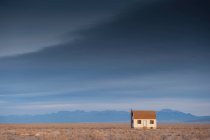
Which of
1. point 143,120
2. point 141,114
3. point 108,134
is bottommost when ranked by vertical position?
point 108,134

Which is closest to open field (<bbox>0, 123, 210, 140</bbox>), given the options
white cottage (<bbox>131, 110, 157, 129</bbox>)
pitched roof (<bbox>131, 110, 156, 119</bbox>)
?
white cottage (<bbox>131, 110, 157, 129</bbox>)

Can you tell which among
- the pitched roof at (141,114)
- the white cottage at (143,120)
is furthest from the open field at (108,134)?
the pitched roof at (141,114)

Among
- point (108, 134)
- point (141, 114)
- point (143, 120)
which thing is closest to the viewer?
point (108, 134)

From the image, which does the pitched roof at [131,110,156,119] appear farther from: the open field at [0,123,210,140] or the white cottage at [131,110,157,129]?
the open field at [0,123,210,140]

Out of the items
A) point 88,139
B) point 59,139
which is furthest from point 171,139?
point 59,139

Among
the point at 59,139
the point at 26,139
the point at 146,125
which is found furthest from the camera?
the point at 146,125

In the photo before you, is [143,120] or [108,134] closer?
[108,134]

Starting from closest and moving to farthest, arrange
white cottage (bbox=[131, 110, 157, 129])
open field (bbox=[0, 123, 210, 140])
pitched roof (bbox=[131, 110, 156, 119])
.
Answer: open field (bbox=[0, 123, 210, 140]) → white cottage (bbox=[131, 110, 157, 129]) → pitched roof (bbox=[131, 110, 156, 119])

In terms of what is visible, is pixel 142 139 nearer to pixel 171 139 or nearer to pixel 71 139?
pixel 171 139

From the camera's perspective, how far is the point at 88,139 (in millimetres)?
38906

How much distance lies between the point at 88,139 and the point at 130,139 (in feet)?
13.6

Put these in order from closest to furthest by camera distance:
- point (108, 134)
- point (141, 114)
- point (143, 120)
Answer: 1. point (108, 134)
2. point (143, 120)
3. point (141, 114)

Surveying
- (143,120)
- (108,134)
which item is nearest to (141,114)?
(143,120)

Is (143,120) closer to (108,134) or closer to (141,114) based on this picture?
(141,114)
